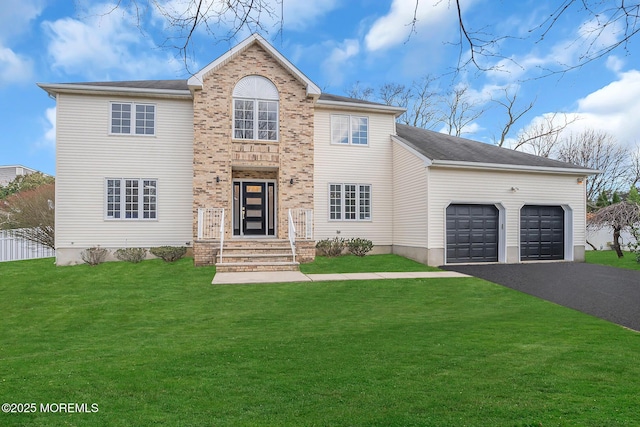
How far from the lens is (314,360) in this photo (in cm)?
488

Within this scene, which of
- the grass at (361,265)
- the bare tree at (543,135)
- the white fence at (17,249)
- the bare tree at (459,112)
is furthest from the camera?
the bare tree at (543,135)

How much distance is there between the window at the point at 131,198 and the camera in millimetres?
15141

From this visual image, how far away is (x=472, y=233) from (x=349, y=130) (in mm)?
Answer: 6671

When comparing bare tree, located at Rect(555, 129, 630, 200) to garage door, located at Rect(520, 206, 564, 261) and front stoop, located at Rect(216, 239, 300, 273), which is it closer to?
garage door, located at Rect(520, 206, 564, 261)

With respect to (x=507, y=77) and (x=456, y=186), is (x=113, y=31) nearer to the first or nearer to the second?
(x=507, y=77)

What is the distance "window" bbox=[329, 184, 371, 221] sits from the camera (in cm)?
1691

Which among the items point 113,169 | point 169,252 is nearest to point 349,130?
point 169,252

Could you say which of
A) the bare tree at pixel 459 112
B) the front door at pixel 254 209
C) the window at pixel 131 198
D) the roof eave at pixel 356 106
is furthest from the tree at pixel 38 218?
the bare tree at pixel 459 112

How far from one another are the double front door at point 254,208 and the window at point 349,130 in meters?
3.56

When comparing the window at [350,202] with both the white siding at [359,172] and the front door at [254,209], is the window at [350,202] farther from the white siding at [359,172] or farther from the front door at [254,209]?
the front door at [254,209]

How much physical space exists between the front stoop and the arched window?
4106 millimetres

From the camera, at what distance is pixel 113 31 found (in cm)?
378

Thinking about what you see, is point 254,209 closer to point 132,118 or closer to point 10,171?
point 132,118

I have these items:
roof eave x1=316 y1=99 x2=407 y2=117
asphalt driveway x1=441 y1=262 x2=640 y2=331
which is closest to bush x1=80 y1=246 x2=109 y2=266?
roof eave x1=316 y1=99 x2=407 y2=117
